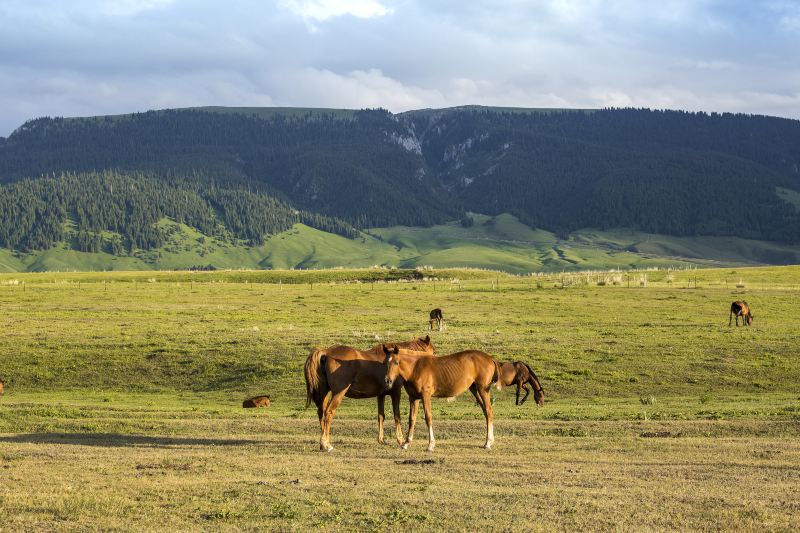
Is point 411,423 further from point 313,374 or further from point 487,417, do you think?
point 313,374

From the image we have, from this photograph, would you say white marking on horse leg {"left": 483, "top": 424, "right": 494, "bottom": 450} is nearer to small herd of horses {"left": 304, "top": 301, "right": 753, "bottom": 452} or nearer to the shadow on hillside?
small herd of horses {"left": 304, "top": 301, "right": 753, "bottom": 452}

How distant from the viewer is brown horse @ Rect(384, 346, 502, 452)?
71.4 feet

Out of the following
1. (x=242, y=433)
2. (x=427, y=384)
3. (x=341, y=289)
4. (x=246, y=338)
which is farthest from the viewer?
(x=341, y=289)

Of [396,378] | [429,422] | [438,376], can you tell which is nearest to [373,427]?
[438,376]

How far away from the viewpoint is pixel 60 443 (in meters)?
22.9

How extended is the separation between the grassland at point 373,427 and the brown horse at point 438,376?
102 cm

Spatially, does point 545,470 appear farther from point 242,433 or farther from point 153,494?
point 242,433

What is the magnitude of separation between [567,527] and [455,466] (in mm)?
5477

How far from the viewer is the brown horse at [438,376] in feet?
71.4

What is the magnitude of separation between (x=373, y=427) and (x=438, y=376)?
4.12m

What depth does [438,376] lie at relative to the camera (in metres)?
22.4

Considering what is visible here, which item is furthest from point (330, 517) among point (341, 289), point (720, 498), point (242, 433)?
point (341, 289)

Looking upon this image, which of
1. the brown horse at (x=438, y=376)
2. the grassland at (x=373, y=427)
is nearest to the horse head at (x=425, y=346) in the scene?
the grassland at (x=373, y=427)

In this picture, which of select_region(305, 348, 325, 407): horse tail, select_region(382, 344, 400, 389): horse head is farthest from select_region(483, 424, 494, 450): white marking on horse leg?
select_region(305, 348, 325, 407): horse tail
